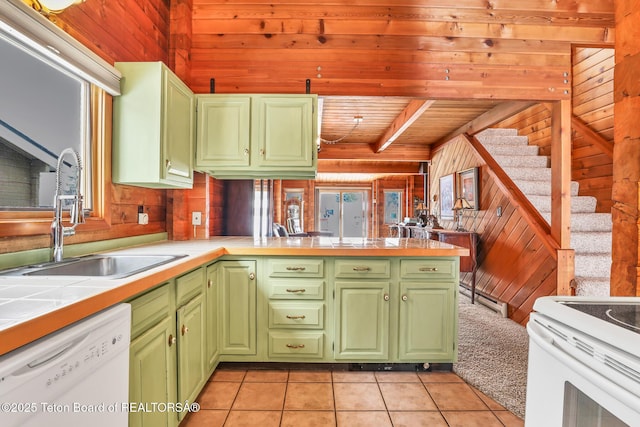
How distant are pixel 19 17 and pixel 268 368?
232 centimetres

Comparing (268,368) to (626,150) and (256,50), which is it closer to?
(626,150)

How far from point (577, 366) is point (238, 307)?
1.91 m

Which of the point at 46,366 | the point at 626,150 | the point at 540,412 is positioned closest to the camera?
the point at 46,366

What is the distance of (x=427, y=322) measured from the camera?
2252mm

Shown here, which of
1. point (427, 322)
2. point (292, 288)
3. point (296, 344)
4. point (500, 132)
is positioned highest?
point (500, 132)

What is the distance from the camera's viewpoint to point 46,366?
2.42 ft

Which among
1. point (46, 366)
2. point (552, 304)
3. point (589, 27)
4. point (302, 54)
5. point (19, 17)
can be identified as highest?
point (589, 27)

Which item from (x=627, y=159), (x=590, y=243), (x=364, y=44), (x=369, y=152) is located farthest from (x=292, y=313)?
(x=369, y=152)

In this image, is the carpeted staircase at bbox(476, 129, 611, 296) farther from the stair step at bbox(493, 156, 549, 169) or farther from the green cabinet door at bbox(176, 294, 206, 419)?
the green cabinet door at bbox(176, 294, 206, 419)

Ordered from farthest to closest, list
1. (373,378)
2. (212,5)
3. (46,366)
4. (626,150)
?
(212,5)
(373,378)
(626,150)
(46,366)

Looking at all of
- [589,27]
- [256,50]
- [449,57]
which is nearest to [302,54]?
[256,50]

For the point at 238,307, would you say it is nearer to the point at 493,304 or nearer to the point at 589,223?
the point at 493,304

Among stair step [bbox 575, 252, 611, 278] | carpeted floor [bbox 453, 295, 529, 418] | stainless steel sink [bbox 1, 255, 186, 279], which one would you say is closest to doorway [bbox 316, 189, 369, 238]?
carpeted floor [bbox 453, 295, 529, 418]

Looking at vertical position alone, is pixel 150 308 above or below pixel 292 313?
above
